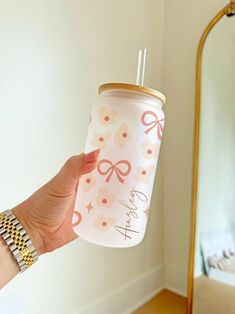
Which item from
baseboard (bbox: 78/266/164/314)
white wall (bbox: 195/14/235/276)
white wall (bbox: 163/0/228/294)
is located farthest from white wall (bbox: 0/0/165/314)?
white wall (bbox: 195/14/235/276)

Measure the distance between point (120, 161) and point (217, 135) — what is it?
705mm

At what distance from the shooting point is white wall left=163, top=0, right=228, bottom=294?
3.85 ft

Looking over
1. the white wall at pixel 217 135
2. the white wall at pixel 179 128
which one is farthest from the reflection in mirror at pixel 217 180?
the white wall at pixel 179 128

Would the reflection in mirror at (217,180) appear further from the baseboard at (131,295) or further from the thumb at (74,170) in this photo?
the thumb at (74,170)

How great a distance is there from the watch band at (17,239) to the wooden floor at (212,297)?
708 millimetres

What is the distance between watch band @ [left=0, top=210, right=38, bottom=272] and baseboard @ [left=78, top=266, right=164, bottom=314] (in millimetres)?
486

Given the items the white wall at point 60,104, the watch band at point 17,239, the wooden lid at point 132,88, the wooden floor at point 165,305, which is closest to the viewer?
the wooden lid at point 132,88

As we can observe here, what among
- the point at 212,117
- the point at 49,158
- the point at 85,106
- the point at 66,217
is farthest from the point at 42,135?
the point at 212,117

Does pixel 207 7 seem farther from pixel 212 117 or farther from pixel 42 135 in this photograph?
pixel 42 135

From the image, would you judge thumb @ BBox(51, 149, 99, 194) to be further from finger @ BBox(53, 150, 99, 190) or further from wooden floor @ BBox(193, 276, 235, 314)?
wooden floor @ BBox(193, 276, 235, 314)

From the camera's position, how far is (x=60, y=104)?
856 millimetres

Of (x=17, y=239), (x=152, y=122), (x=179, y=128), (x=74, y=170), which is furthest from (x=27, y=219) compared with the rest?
(x=179, y=128)

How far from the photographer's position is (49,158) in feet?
2.74

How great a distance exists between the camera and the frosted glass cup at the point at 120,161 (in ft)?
1.42
